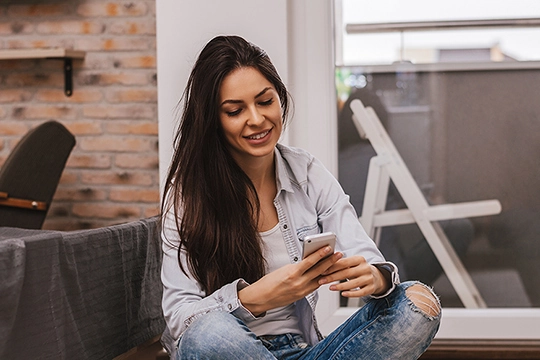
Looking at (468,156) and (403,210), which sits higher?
(468,156)

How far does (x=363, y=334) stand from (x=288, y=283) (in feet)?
0.69

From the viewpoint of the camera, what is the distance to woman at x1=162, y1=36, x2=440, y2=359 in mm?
1442

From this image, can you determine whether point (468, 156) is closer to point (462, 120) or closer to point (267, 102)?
point (462, 120)

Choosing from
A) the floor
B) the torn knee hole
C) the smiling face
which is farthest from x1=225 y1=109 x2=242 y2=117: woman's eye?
the floor

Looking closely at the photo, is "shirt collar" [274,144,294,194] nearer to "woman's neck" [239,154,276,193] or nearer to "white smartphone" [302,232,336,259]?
"woman's neck" [239,154,276,193]

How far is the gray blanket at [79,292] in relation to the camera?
136 cm

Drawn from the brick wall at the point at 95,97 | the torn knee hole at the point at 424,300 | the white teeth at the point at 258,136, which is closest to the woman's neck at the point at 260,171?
the white teeth at the point at 258,136

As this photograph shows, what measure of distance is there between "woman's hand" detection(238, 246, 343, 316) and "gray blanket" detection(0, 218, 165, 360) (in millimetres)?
398

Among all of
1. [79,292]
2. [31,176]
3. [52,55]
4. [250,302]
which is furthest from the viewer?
[52,55]

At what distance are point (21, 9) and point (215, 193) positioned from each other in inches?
64.6

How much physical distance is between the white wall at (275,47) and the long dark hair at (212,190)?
0.58 meters

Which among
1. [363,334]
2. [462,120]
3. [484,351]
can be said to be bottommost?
[484,351]

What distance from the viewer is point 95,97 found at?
2748 millimetres

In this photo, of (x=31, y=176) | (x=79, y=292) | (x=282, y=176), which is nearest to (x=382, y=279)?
(x=282, y=176)
